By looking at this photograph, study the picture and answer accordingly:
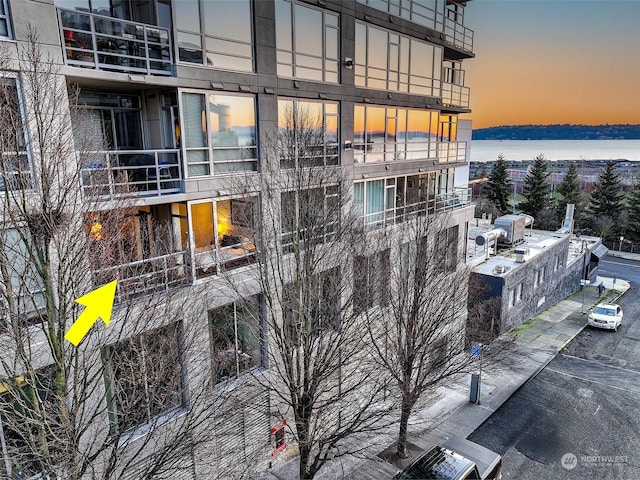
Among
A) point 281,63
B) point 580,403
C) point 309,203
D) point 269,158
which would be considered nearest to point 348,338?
point 309,203

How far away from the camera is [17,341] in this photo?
5.89 metres

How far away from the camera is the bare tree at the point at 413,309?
41.2ft

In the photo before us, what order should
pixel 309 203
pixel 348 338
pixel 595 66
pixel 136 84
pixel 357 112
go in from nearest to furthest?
pixel 136 84 < pixel 309 203 < pixel 348 338 < pixel 357 112 < pixel 595 66

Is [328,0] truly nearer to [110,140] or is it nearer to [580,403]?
[110,140]

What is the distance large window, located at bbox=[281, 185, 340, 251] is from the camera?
10.1m

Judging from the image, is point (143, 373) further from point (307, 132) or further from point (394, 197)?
Result: point (394, 197)

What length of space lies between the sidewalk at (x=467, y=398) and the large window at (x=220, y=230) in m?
7.08

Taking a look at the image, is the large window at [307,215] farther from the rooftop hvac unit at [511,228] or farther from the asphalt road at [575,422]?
the rooftop hvac unit at [511,228]

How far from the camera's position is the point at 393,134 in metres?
16.4

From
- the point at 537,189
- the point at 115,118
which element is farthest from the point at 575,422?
the point at 537,189

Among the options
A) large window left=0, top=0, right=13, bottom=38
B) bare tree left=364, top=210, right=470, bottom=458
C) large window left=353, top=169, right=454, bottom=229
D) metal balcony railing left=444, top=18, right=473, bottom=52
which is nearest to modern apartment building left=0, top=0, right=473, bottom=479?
large window left=0, top=0, right=13, bottom=38

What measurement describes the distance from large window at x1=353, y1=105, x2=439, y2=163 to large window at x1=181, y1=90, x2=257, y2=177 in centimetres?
467

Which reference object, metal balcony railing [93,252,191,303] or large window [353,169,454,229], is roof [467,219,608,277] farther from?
metal balcony railing [93,252,191,303]

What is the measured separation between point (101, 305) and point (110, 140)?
500 cm
